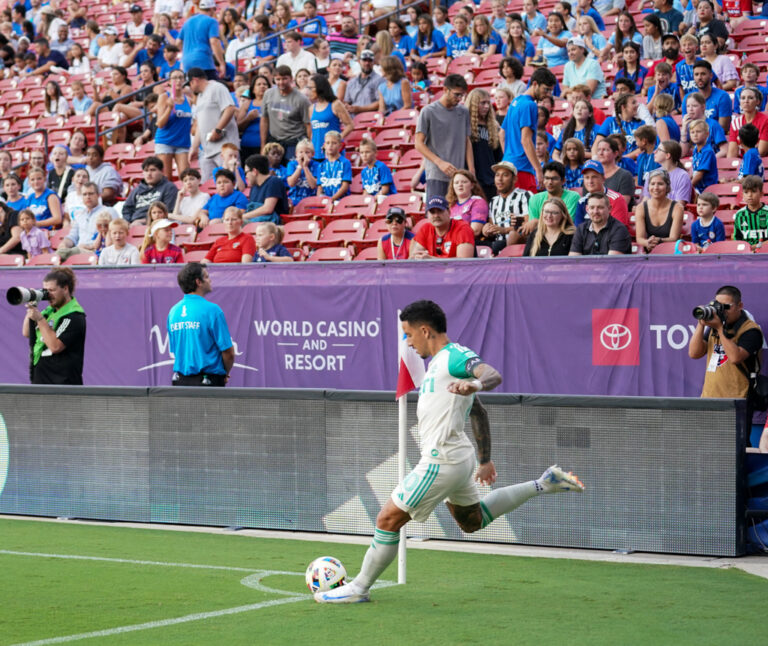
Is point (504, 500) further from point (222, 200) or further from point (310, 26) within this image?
point (310, 26)

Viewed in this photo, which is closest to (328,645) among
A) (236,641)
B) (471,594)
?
(236,641)

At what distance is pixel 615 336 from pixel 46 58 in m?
17.8

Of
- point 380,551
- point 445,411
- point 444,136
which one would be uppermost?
point 444,136

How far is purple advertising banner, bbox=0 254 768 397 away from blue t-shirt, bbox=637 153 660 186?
9.67 feet

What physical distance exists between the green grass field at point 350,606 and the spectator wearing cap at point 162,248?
5714 millimetres

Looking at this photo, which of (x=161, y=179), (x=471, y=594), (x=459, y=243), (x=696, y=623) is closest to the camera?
(x=696, y=623)

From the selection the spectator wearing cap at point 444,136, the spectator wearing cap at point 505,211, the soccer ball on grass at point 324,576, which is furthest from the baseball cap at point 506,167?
the soccer ball on grass at point 324,576

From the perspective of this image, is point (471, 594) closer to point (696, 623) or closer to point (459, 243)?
point (696, 623)

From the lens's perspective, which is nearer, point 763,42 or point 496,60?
point 763,42

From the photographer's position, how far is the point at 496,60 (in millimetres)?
18188

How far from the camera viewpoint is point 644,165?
13.5 meters

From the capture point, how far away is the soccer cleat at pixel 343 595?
6.54 m

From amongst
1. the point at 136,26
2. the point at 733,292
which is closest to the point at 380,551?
the point at 733,292

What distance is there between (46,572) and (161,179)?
9.59 metres
